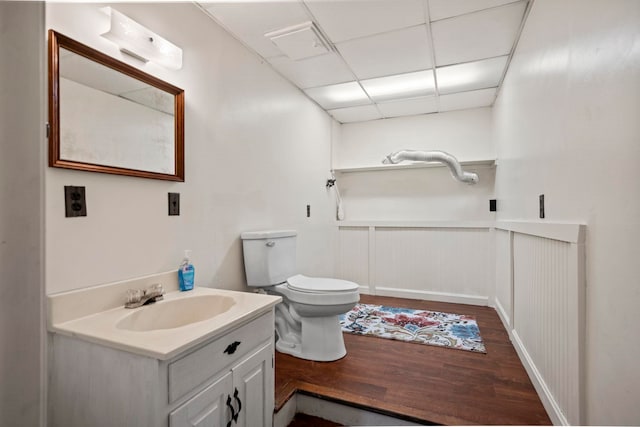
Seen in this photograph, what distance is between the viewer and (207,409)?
0.99 meters

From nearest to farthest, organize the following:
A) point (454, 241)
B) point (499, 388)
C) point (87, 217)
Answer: point (87, 217), point (499, 388), point (454, 241)

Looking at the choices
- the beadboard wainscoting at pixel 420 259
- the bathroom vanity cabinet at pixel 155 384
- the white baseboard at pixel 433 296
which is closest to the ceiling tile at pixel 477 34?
the beadboard wainscoting at pixel 420 259

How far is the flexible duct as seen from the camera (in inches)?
125

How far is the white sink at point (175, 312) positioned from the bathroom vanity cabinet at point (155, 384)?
195 mm

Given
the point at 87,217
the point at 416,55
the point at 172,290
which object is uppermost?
the point at 416,55

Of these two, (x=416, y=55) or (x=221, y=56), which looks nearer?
(x=221, y=56)

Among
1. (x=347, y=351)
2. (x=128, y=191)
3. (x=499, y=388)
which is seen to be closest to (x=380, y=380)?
(x=347, y=351)

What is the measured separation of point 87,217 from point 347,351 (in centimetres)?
175

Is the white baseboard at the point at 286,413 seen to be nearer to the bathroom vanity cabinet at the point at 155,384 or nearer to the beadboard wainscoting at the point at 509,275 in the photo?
the bathroom vanity cabinet at the point at 155,384

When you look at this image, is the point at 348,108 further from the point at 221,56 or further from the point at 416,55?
the point at 221,56

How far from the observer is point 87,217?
1.17 m

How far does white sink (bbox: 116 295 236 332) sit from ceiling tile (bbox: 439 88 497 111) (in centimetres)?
281

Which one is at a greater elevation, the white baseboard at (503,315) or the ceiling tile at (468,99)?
the ceiling tile at (468,99)

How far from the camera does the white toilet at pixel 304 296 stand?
1.97m
